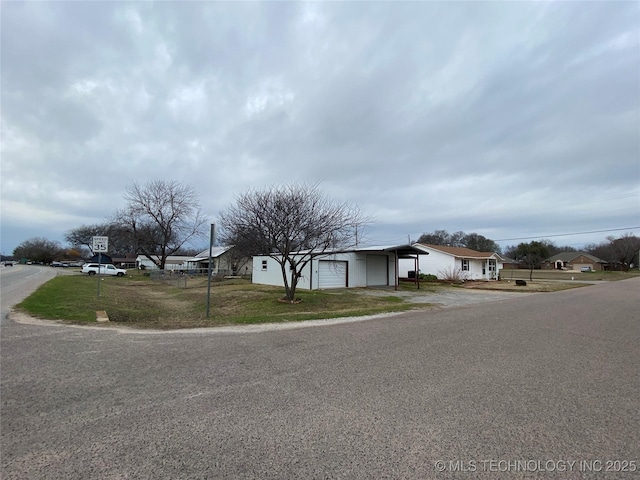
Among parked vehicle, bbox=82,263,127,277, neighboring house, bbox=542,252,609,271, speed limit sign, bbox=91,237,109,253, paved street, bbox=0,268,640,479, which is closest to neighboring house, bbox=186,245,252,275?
parked vehicle, bbox=82,263,127,277

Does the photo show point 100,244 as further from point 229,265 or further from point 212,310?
point 229,265

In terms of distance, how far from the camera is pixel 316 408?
3.69 m

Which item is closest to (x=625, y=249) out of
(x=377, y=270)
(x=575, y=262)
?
(x=575, y=262)

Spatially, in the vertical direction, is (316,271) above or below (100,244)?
below

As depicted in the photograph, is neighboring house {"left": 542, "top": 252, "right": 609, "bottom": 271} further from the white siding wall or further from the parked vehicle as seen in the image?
the parked vehicle

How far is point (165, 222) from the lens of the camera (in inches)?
1762

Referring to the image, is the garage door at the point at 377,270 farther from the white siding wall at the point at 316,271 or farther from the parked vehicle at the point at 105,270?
the parked vehicle at the point at 105,270

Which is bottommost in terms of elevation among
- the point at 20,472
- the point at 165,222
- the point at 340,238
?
the point at 20,472

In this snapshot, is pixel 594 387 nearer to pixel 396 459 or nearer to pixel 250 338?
pixel 396 459

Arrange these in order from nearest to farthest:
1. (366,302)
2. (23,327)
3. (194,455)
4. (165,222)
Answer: (194,455) < (23,327) < (366,302) < (165,222)

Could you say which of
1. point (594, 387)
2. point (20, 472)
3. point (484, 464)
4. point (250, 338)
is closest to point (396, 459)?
point (484, 464)

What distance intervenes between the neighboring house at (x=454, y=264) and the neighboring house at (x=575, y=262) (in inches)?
2289

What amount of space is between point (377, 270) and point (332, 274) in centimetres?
438

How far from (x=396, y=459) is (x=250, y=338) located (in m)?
5.00
